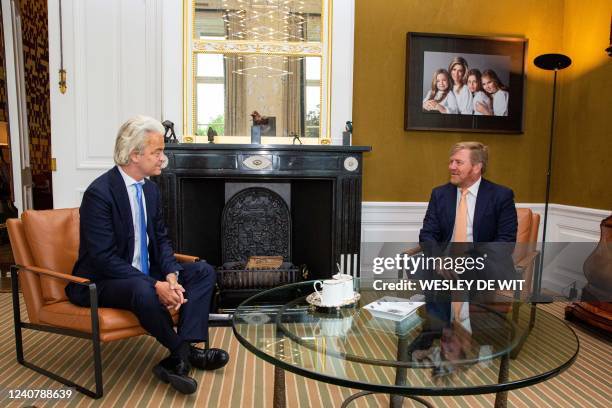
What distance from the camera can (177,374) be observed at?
223 cm

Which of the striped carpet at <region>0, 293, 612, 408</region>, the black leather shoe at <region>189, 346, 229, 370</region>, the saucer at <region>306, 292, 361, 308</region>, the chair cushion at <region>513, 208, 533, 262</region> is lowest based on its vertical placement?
the striped carpet at <region>0, 293, 612, 408</region>

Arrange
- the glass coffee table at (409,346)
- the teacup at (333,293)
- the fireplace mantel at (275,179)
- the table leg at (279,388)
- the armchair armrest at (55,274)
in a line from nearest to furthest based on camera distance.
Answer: the glass coffee table at (409,346) < the table leg at (279,388) < the teacup at (333,293) < the armchair armrest at (55,274) < the fireplace mantel at (275,179)

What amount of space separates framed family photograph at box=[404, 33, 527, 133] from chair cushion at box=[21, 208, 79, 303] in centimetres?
282

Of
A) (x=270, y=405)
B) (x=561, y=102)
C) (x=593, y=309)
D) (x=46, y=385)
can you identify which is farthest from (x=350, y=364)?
(x=561, y=102)

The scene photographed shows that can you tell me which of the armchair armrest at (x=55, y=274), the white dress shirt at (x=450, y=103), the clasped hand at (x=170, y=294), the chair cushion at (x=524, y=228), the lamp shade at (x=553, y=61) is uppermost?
the lamp shade at (x=553, y=61)

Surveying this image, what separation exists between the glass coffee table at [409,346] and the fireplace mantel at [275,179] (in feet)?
4.36

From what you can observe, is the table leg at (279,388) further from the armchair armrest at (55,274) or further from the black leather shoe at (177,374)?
the armchair armrest at (55,274)

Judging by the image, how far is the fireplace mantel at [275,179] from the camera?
332 cm

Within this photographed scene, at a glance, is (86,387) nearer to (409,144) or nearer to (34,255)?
(34,255)

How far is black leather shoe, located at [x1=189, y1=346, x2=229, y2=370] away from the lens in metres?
2.43

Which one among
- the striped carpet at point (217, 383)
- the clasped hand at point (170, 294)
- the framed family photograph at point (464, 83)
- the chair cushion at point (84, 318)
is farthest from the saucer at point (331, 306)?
the framed family photograph at point (464, 83)

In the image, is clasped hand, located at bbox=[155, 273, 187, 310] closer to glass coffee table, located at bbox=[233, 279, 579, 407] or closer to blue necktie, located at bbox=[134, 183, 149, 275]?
blue necktie, located at bbox=[134, 183, 149, 275]

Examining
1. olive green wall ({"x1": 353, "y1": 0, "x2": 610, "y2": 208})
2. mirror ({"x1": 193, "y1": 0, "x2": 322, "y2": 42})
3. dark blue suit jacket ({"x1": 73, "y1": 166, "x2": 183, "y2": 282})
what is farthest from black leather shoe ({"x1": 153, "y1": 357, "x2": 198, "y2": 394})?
A: mirror ({"x1": 193, "y1": 0, "x2": 322, "y2": 42})

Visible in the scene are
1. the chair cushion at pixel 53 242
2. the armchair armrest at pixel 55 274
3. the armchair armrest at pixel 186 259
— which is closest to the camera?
the armchair armrest at pixel 55 274
